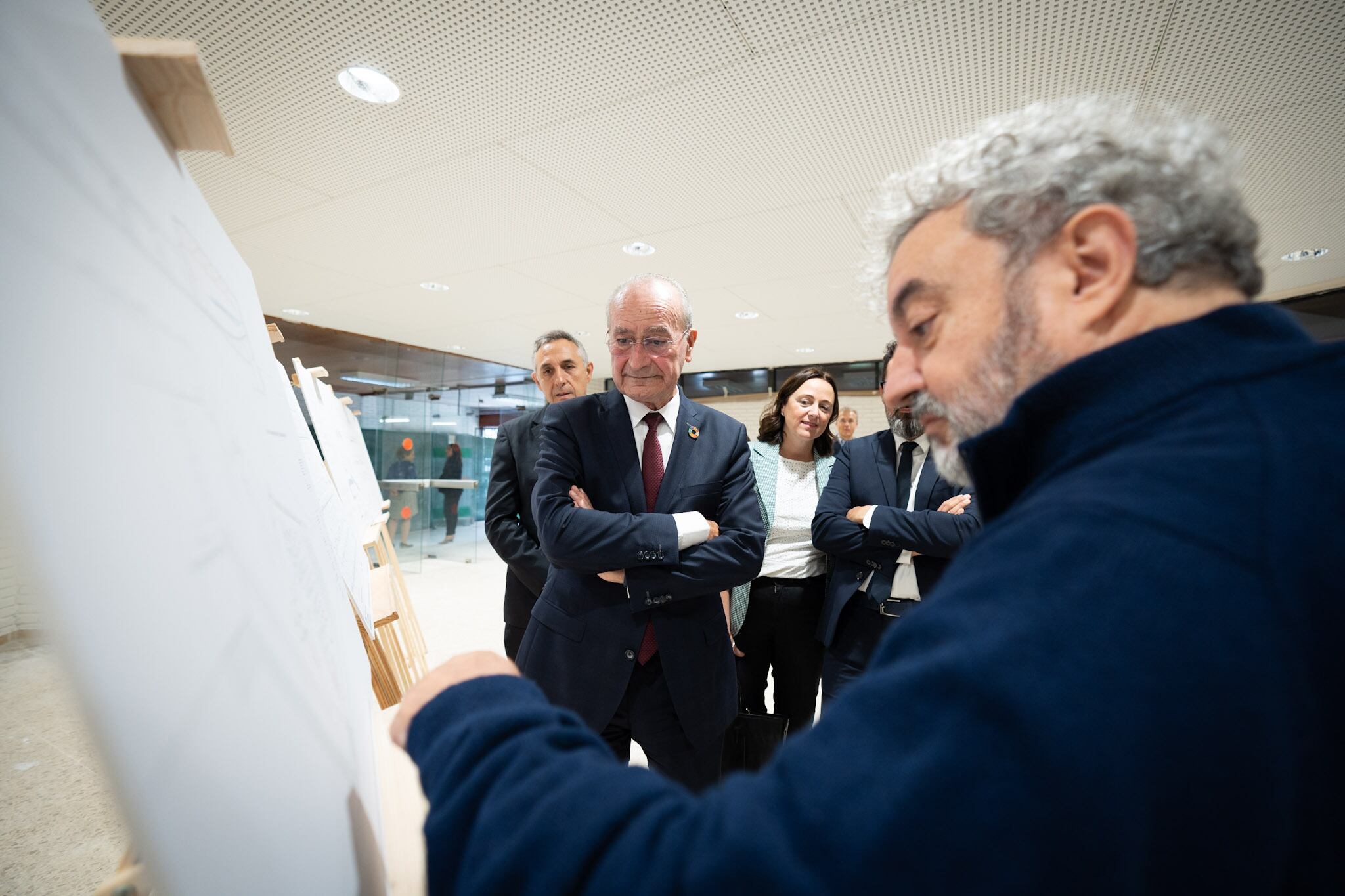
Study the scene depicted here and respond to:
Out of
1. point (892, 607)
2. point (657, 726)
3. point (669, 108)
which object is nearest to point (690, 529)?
point (657, 726)

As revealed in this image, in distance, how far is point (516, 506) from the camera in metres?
2.13

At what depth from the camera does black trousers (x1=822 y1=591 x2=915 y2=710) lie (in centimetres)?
183

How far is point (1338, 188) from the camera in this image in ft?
10.1

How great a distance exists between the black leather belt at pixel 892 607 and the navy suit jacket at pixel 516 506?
111cm

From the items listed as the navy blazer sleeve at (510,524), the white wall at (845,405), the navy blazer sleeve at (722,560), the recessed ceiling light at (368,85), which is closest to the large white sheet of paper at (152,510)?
the navy blazer sleeve at (722,560)

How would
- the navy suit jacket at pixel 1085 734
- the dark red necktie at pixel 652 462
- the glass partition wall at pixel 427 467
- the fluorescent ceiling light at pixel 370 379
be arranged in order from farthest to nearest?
the fluorescent ceiling light at pixel 370 379 < the glass partition wall at pixel 427 467 < the dark red necktie at pixel 652 462 < the navy suit jacket at pixel 1085 734

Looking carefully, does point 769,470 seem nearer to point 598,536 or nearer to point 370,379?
point 598,536

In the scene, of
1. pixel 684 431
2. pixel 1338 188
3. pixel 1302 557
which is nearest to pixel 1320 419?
pixel 1302 557

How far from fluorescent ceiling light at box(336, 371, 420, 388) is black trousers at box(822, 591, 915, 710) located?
6.58m

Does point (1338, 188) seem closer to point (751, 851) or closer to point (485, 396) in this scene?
point (751, 851)

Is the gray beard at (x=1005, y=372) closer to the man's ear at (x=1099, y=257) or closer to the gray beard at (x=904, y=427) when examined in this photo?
the man's ear at (x=1099, y=257)

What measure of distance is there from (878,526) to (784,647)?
0.59 m

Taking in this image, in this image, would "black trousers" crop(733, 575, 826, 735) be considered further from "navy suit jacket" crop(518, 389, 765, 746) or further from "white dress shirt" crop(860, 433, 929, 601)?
"navy suit jacket" crop(518, 389, 765, 746)

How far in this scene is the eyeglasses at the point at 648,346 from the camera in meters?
1.46
